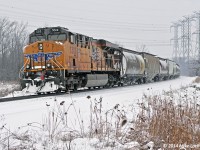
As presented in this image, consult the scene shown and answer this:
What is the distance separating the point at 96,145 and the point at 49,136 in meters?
0.89

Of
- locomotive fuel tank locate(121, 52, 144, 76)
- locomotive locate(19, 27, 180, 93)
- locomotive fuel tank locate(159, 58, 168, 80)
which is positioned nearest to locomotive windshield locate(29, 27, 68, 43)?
locomotive locate(19, 27, 180, 93)

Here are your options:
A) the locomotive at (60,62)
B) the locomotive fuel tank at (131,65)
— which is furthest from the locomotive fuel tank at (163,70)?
the locomotive at (60,62)

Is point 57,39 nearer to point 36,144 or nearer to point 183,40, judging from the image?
point 36,144

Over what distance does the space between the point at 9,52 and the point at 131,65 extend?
5052cm

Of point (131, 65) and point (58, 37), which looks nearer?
point (58, 37)

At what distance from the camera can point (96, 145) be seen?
526 cm

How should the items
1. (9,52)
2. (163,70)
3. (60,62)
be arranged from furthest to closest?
(9,52) < (163,70) < (60,62)

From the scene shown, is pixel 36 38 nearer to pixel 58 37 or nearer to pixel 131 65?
pixel 58 37

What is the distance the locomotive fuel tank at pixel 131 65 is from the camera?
27841 millimetres

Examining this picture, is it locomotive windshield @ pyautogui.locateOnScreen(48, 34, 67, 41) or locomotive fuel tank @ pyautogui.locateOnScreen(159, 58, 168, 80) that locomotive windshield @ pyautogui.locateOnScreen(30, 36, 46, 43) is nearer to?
locomotive windshield @ pyautogui.locateOnScreen(48, 34, 67, 41)

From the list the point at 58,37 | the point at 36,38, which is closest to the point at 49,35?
the point at 58,37

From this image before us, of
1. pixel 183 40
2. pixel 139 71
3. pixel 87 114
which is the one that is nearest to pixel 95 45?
pixel 139 71

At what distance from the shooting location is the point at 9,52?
73.9 meters

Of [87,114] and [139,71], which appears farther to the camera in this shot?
[139,71]
